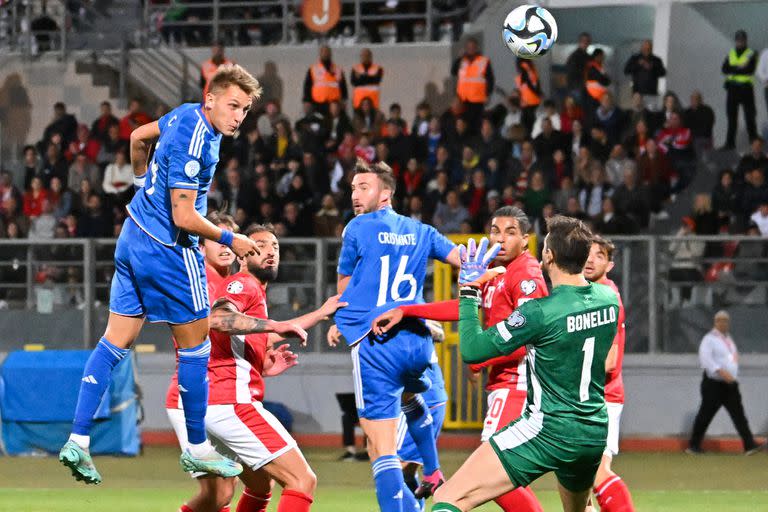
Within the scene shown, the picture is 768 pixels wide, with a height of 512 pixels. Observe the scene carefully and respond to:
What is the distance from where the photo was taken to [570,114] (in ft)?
69.4

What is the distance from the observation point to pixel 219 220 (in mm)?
8945

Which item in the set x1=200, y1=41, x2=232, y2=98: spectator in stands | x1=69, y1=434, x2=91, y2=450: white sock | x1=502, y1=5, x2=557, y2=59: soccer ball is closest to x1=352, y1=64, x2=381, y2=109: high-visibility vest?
x1=200, y1=41, x2=232, y2=98: spectator in stands

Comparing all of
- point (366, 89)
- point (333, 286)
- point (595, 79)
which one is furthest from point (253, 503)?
point (366, 89)

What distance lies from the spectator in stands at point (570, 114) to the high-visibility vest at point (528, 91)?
644 millimetres

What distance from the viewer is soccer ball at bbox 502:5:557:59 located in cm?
1172

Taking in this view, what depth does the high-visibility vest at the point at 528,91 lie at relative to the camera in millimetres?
21766

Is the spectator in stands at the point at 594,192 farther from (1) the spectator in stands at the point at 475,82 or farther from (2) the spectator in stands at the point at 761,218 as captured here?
(1) the spectator in stands at the point at 475,82

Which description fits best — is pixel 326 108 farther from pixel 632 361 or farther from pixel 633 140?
pixel 632 361

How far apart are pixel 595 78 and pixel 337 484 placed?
980cm

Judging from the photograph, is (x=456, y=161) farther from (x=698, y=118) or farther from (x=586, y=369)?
(x=586, y=369)

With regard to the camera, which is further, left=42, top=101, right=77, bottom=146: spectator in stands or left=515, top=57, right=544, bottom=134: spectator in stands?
Answer: left=42, top=101, right=77, bottom=146: spectator in stands

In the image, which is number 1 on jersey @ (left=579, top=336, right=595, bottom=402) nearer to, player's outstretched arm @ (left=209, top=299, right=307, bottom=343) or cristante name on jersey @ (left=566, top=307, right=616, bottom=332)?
cristante name on jersey @ (left=566, top=307, right=616, bottom=332)

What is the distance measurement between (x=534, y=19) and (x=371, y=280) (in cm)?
408

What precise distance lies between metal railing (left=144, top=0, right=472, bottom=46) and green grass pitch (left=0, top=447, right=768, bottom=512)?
9.59 metres
